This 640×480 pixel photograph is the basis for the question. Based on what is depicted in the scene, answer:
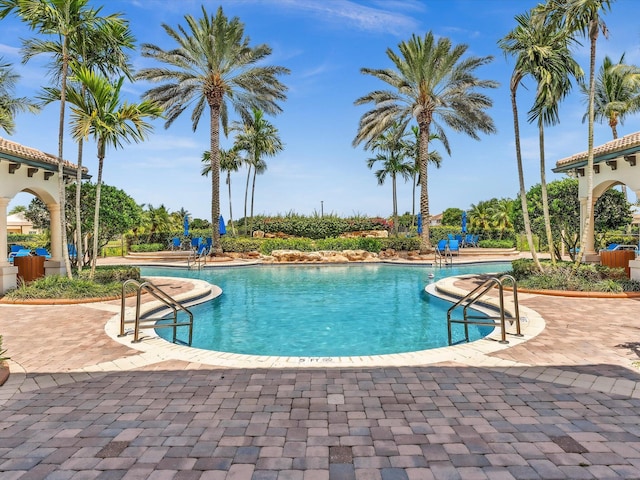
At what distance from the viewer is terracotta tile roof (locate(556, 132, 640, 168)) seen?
34.8 feet

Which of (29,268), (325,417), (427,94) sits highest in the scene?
(427,94)

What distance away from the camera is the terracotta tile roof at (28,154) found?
10.1 metres

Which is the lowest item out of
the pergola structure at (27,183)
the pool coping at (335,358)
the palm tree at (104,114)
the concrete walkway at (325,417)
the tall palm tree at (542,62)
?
the concrete walkway at (325,417)

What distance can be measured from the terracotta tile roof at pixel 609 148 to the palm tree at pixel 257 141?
2334 cm

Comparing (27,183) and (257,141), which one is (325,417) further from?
(257,141)

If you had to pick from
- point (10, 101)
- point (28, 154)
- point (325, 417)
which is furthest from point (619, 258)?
point (10, 101)

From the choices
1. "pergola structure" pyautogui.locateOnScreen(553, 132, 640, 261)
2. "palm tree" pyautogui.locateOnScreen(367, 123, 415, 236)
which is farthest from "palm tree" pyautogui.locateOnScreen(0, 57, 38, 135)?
"pergola structure" pyautogui.locateOnScreen(553, 132, 640, 261)

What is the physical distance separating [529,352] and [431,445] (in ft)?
10.5

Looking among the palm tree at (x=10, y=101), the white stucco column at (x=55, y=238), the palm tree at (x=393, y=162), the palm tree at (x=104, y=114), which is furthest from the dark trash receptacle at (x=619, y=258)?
the palm tree at (x=10, y=101)

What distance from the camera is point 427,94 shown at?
2186cm

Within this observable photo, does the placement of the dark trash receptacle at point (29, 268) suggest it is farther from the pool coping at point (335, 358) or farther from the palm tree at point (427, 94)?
the palm tree at point (427, 94)

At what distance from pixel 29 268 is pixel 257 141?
73.6 ft

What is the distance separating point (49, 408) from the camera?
151 inches

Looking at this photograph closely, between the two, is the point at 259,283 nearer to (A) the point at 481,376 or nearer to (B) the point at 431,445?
(A) the point at 481,376
